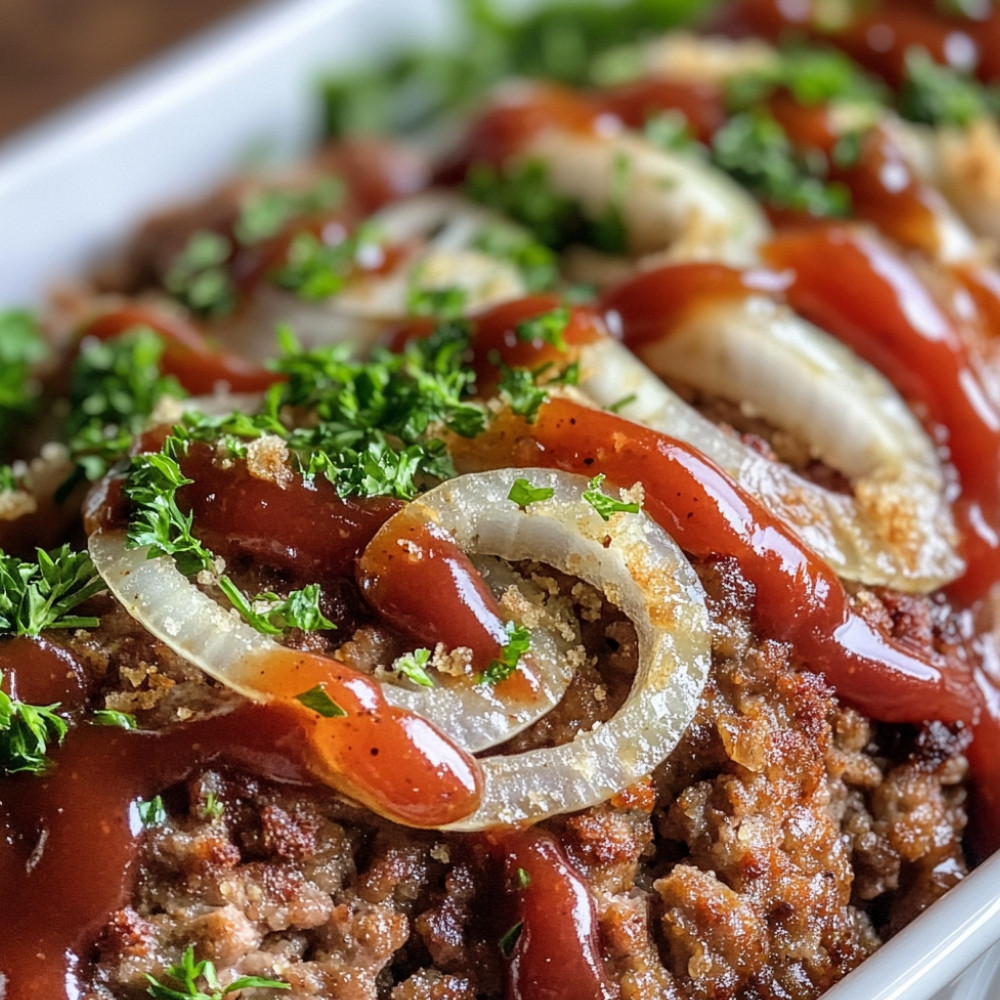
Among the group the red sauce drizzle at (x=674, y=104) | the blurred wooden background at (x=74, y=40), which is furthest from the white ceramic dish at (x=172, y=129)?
the blurred wooden background at (x=74, y=40)

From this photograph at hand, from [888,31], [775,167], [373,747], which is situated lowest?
[888,31]

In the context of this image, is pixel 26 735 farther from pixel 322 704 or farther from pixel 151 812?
pixel 322 704

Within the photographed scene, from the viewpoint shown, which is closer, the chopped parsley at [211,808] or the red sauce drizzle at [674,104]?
the chopped parsley at [211,808]

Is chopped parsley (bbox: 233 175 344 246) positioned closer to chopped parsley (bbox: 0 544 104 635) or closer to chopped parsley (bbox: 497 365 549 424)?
chopped parsley (bbox: 497 365 549 424)

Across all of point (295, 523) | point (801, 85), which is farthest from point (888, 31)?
point (295, 523)

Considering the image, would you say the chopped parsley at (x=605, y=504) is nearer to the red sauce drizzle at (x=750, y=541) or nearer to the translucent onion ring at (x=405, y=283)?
the red sauce drizzle at (x=750, y=541)

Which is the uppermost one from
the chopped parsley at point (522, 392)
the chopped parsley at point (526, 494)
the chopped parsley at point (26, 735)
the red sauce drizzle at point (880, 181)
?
the chopped parsley at point (26, 735)
